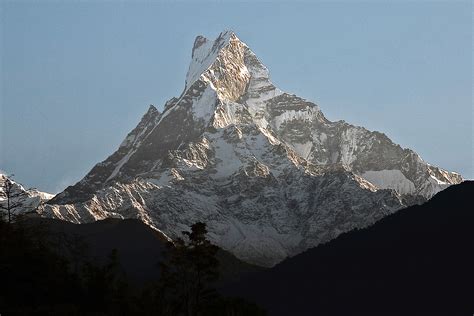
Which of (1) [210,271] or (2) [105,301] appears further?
(2) [105,301]

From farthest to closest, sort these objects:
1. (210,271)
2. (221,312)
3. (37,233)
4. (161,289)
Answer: (221,312) < (161,289) < (37,233) < (210,271)

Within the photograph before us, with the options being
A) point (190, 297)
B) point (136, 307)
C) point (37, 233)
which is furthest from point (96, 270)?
point (190, 297)

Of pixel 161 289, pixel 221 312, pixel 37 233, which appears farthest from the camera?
pixel 221 312

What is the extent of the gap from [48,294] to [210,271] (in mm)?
20211

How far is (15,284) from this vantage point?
128125 mm

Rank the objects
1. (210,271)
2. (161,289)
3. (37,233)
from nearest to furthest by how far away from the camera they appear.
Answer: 1. (210,271)
2. (37,233)
3. (161,289)

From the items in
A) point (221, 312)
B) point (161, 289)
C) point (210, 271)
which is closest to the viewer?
point (210, 271)

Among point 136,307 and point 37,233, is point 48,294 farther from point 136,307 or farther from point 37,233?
point 136,307

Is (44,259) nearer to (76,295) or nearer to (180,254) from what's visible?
(76,295)

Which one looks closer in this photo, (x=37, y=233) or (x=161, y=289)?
(x=37, y=233)

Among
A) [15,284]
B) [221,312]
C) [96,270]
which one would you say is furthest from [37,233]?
[221,312]

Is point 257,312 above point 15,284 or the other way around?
above

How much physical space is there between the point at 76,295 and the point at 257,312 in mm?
39909

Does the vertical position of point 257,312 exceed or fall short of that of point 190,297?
it exceeds it
